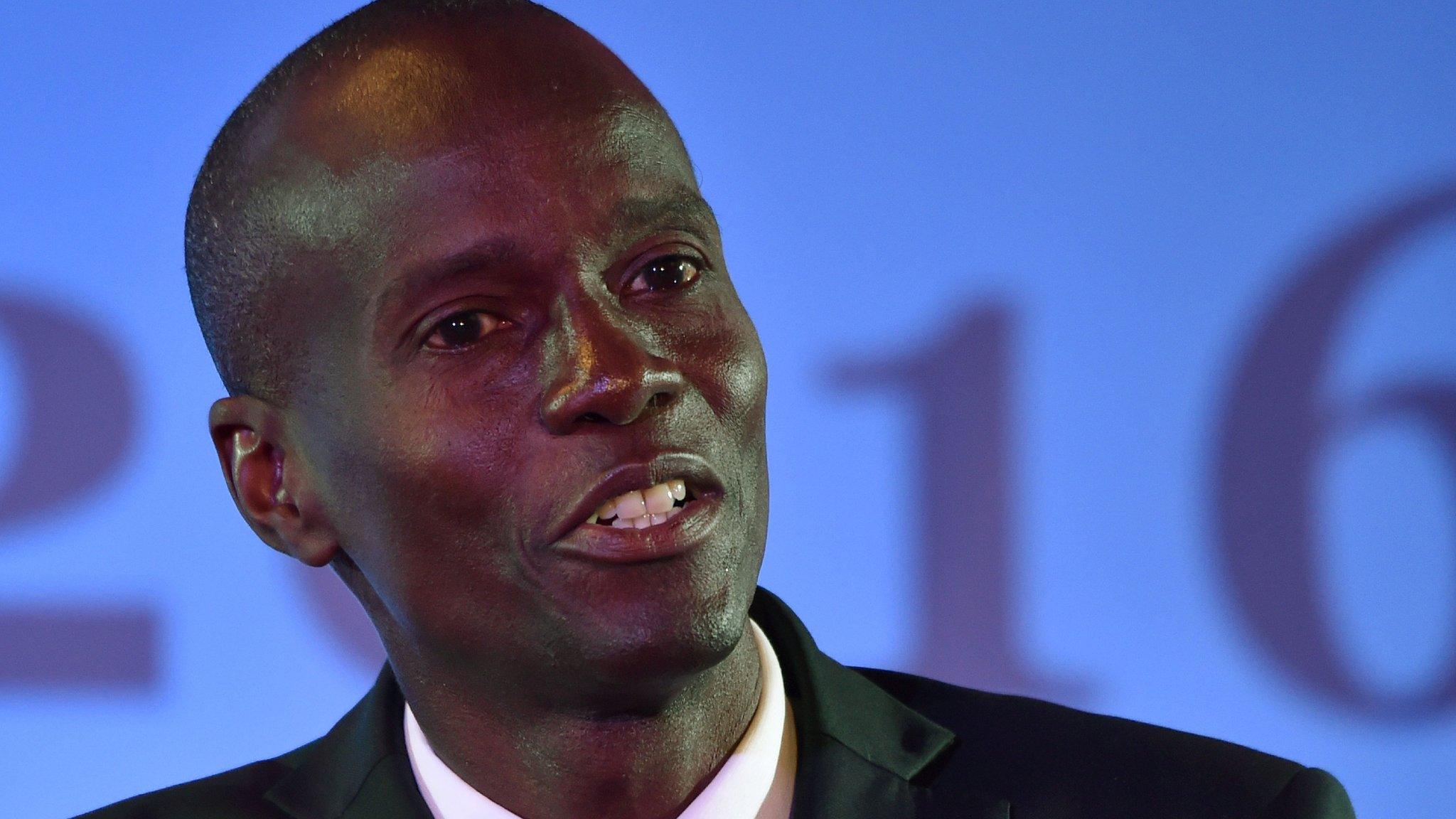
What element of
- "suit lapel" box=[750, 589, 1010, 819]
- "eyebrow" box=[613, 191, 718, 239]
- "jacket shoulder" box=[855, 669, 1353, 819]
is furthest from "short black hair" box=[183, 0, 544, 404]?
"jacket shoulder" box=[855, 669, 1353, 819]

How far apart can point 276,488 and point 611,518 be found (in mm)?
517

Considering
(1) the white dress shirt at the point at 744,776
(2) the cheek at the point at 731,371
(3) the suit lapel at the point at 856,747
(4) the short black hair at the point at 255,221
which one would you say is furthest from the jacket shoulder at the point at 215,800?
(2) the cheek at the point at 731,371

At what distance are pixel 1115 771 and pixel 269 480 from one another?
1052 mm

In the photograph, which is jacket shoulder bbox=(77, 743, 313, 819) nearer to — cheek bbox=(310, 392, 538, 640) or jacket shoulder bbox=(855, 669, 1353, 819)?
cheek bbox=(310, 392, 538, 640)

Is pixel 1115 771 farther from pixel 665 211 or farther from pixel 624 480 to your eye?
pixel 665 211

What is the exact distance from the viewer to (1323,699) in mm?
2979

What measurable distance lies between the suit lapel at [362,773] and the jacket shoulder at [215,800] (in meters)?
0.03

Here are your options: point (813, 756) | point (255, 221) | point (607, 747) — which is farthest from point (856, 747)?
point (255, 221)

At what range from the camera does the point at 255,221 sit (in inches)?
75.1

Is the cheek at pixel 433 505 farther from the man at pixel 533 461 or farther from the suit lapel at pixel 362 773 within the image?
the suit lapel at pixel 362 773

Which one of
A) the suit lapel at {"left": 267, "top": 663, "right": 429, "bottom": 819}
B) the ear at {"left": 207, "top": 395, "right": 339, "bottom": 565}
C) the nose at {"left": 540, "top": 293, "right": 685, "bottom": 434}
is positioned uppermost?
the nose at {"left": 540, "top": 293, "right": 685, "bottom": 434}

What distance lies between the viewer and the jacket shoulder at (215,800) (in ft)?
6.79

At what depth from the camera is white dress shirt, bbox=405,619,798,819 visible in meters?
1.84

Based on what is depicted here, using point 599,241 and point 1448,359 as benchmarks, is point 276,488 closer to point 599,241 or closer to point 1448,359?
point 599,241
